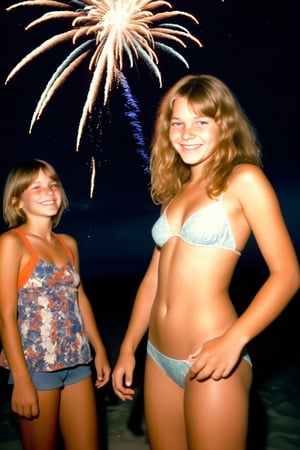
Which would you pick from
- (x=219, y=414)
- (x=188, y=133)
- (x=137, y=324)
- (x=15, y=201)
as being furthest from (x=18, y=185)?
(x=219, y=414)

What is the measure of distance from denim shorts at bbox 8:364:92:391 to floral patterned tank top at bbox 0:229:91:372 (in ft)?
0.15

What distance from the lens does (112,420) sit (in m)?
4.93

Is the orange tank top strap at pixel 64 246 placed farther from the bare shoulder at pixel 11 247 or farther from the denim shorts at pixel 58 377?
the denim shorts at pixel 58 377

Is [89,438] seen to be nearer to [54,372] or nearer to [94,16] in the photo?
[54,372]

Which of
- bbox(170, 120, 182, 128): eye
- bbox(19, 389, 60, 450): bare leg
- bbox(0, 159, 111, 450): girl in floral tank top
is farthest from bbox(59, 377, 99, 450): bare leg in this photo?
bbox(170, 120, 182, 128): eye

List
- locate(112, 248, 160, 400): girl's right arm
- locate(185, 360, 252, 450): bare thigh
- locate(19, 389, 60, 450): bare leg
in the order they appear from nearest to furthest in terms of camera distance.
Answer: locate(185, 360, 252, 450): bare thigh < locate(112, 248, 160, 400): girl's right arm < locate(19, 389, 60, 450): bare leg

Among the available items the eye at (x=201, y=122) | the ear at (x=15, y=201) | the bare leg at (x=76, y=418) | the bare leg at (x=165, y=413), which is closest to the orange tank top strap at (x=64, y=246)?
the ear at (x=15, y=201)

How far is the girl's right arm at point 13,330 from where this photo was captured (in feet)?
8.11

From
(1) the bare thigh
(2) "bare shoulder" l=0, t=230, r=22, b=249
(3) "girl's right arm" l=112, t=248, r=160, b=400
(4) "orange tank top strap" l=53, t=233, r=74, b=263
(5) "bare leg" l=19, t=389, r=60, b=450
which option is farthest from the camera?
(4) "orange tank top strap" l=53, t=233, r=74, b=263

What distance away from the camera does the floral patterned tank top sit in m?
2.63

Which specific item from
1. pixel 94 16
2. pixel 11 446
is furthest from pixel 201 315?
pixel 94 16

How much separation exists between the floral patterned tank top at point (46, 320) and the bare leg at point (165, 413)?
2.34ft

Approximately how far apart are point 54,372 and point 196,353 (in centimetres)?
115

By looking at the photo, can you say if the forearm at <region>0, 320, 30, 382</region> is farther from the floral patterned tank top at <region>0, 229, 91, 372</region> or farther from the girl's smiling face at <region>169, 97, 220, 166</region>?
the girl's smiling face at <region>169, 97, 220, 166</region>
